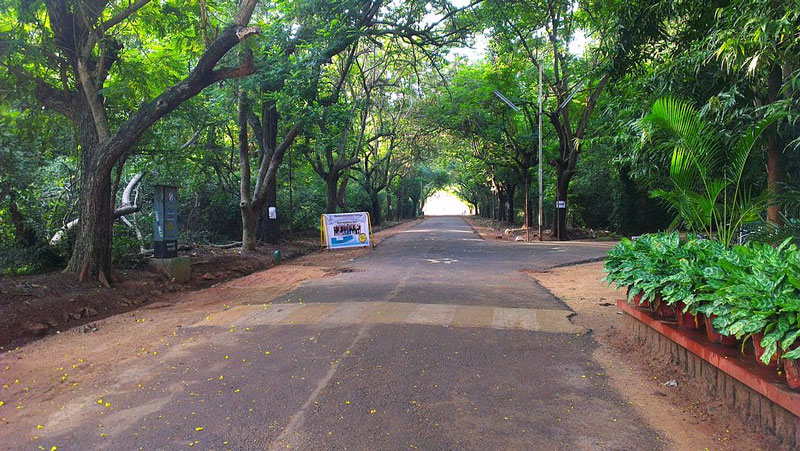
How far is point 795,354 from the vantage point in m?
2.70

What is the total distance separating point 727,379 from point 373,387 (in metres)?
2.82

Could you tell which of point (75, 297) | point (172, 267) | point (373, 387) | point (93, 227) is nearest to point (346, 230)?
point (172, 267)

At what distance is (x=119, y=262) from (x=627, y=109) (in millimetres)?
11109

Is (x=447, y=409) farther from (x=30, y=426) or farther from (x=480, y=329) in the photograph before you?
(x=30, y=426)

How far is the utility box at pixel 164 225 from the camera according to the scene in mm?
10820

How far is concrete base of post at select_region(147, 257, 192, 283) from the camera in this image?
10.6 meters

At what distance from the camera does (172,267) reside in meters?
10.6

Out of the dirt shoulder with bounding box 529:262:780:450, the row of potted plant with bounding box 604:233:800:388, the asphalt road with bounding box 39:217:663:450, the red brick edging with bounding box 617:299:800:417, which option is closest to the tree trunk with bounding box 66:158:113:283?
the asphalt road with bounding box 39:217:663:450

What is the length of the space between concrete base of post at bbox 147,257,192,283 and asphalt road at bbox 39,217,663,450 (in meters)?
4.11

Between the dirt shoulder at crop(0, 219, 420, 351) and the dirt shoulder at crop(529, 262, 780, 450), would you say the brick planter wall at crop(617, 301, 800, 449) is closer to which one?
the dirt shoulder at crop(529, 262, 780, 450)

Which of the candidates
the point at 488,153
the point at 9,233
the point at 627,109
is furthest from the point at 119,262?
the point at 488,153

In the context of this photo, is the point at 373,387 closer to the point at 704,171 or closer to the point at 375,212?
the point at 704,171

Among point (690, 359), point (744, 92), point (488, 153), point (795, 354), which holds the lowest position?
point (690, 359)

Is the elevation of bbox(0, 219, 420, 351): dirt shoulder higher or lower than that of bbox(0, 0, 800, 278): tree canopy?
lower
